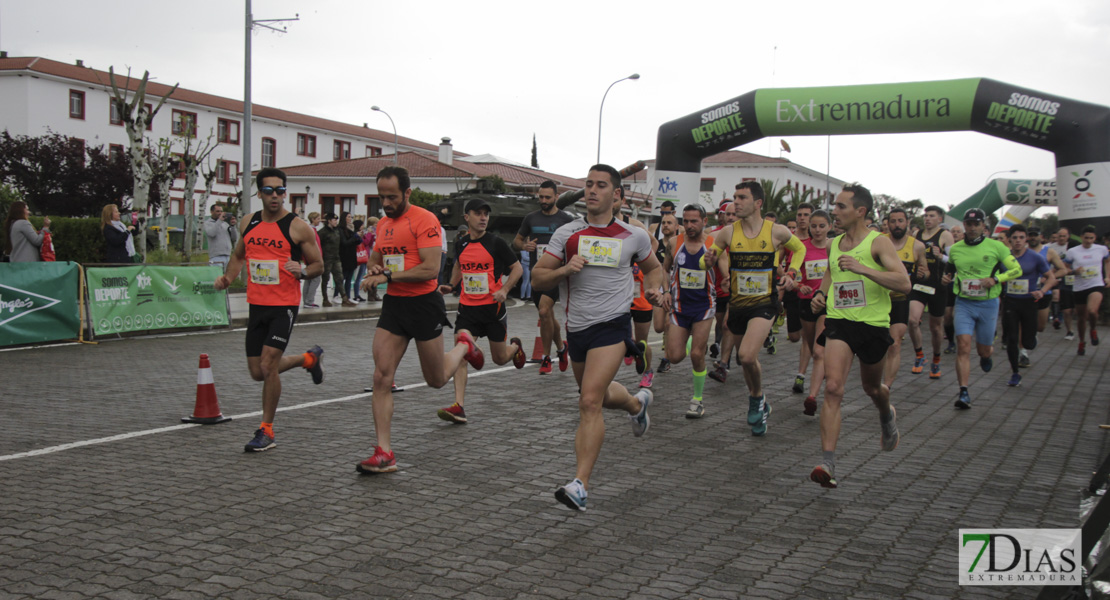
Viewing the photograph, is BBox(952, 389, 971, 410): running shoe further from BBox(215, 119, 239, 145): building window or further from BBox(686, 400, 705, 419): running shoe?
BBox(215, 119, 239, 145): building window

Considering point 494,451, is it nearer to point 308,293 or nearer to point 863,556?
point 863,556

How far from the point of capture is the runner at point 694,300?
8203mm

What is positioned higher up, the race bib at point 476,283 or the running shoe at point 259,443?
the race bib at point 476,283

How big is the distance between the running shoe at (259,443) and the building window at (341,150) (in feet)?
245

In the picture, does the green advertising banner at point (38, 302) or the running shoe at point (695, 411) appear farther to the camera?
the green advertising banner at point (38, 302)

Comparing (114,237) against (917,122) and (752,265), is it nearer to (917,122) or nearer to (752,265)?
(752,265)

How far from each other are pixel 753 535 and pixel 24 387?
7.64 m

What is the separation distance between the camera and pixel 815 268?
966cm

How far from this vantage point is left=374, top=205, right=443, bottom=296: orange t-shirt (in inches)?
239

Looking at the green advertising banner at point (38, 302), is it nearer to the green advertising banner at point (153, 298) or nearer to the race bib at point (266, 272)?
the green advertising banner at point (153, 298)

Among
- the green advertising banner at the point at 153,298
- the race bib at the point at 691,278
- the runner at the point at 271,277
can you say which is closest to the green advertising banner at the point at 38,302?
the green advertising banner at the point at 153,298

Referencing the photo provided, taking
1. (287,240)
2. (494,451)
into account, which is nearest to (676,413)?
(494,451)

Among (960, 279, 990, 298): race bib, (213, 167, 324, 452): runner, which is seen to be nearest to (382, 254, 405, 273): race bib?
(213, 167, 324, 452): runner

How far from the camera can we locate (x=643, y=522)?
16.2 feet
